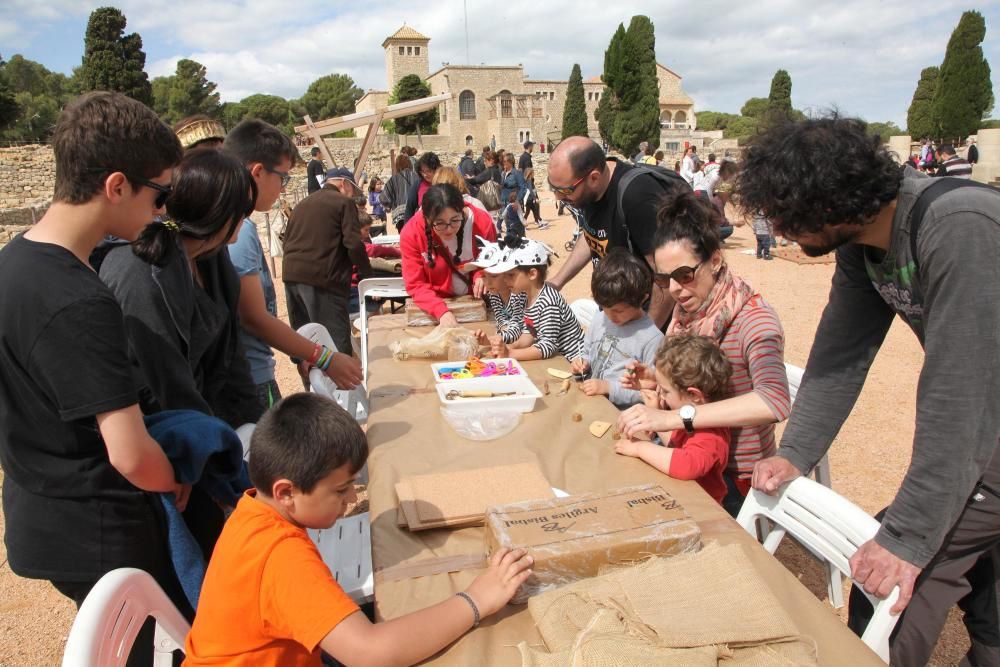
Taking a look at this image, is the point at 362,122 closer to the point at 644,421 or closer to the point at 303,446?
the point at 644,421

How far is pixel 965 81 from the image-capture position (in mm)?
29703

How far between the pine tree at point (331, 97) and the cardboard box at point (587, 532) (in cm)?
7358

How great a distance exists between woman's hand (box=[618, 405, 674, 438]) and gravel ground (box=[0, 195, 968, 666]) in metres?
1.30

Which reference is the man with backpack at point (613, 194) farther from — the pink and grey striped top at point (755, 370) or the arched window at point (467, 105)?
the arched window at point (467, 105)

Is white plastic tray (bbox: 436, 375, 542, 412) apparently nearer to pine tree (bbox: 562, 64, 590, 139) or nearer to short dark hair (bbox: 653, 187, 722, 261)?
short dark hair (bbox: 653, 187, 722, 261)

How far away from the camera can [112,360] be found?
4.37ft

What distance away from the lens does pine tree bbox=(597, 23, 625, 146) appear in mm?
37156

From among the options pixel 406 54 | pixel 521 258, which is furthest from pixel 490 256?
pixel 406 54

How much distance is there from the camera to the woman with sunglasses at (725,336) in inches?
76.2

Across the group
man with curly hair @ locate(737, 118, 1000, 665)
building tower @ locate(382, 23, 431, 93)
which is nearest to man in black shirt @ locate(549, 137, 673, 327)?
man with curly hair @ locate(737, 118, 1000, 665)

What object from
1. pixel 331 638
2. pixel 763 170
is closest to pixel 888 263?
pixel 763 170

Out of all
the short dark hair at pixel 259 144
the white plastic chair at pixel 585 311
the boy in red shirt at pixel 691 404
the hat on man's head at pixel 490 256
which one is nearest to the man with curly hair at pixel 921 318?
the boy in red shirt at pixel 691 404

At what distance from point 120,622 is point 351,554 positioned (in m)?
0.89

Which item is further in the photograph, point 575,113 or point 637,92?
point 575,113
